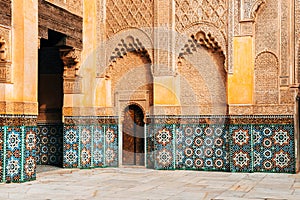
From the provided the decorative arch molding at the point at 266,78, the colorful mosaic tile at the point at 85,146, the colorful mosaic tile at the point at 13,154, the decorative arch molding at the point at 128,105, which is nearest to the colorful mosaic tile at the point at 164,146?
the decorative arch molding at the point at 128,105

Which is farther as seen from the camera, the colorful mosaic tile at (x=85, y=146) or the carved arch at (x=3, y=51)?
the colorful mosaic tile at (x=85, y=146)

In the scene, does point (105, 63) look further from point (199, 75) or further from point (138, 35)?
point (199, 75)

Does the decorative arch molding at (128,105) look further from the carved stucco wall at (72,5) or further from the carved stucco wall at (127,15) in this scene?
the carved stucco wall at (72,5)

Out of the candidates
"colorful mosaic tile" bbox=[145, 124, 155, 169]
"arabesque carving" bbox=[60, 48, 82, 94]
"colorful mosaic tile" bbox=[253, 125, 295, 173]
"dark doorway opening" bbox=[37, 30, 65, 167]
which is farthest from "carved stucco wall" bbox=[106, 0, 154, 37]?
"colorful mosaic tile" bbox=[253, 125, 295, 173]

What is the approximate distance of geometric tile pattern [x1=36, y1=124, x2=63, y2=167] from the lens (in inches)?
313

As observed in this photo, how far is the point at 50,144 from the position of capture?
7.98 m

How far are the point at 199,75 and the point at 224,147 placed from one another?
1188mm

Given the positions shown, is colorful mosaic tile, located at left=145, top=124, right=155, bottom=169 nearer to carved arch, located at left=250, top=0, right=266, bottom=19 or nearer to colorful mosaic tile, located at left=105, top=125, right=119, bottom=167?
colorful mosaic tile, located at left=105, top=125, right=119, bottom=167

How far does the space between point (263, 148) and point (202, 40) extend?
1.91 metres

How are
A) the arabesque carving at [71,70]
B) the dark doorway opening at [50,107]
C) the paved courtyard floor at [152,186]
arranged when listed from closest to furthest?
the paved courtyard floor at [152,186] < the arabesque carving at [71,70] < the dark doorway opening at [50,107]

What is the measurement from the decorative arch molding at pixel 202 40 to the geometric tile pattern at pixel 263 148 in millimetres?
1029

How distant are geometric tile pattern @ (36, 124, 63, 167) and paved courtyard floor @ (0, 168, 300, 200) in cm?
80

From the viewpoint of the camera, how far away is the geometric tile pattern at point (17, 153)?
5719mm

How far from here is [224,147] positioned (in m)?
7.15
